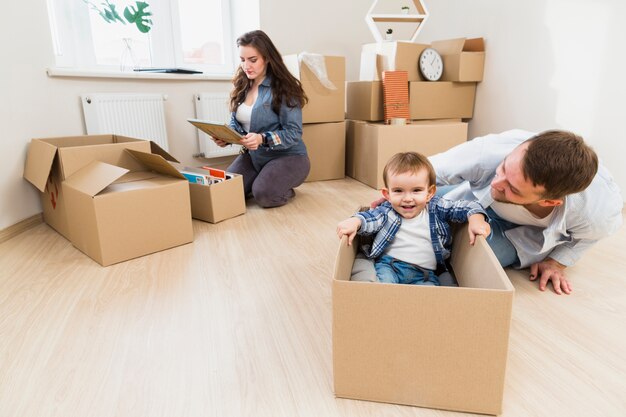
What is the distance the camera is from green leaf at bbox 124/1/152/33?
2490 mm

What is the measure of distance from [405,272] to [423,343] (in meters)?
0.41

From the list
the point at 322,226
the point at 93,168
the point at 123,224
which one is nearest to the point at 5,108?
the point at 93,168

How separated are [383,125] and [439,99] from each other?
0.49 m

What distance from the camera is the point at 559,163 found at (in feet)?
2.92

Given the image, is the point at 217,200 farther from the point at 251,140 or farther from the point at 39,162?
the point at 39,162

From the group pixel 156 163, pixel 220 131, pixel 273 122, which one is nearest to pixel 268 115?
pixel 273 122

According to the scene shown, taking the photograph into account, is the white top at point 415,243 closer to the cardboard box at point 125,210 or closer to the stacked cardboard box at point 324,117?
the cardboard box at point 125,210

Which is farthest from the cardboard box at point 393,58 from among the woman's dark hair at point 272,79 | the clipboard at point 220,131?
the clipboard at point 220,131

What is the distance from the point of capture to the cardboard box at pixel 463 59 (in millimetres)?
2580

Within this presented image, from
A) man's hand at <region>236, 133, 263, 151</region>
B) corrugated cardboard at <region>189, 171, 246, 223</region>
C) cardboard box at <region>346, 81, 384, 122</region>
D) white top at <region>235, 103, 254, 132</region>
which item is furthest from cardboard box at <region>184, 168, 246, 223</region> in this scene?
cardboard box at <region>346, 81, 384, 122</region>

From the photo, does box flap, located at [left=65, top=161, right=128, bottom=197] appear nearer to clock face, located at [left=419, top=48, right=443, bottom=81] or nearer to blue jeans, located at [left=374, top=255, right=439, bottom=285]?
blue jeans, located at [left=374, top=255, right=439, bottom=285]

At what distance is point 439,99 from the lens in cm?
265

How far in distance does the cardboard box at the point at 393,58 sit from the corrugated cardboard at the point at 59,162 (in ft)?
4.90

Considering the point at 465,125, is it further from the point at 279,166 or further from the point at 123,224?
the point at 123,224
